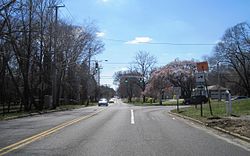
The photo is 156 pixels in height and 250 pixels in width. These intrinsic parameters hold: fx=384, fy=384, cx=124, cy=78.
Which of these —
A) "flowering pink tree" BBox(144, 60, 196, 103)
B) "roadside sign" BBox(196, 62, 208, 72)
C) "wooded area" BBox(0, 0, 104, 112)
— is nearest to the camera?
"roadside sign" BBox(196, 62, 208, 72)

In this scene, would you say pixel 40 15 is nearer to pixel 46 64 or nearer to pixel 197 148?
pixel 46 64

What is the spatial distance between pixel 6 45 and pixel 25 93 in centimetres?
661

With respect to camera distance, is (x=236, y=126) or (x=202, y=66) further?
(x=202, y=66)

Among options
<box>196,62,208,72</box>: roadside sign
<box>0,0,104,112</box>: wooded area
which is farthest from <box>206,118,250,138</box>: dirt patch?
<box>0,0,104,112</box>: wooded area

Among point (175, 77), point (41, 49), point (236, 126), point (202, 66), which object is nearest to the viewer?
point (236, 126)

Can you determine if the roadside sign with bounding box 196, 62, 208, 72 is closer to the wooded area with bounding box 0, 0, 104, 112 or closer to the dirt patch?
the dirt patch

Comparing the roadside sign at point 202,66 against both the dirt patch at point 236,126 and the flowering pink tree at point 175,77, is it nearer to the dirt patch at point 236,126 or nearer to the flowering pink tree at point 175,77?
the dirt patch at point 236,126

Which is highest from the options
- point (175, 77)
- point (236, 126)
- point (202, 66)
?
point (175, 77)

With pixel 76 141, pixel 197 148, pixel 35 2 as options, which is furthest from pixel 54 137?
pixel 35 2

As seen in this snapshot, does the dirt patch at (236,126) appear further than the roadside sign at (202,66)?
No

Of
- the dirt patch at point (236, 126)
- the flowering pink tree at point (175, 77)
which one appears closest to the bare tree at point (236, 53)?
the flowering pink tree at point (175, 77)

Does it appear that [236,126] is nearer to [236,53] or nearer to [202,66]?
[202,66]

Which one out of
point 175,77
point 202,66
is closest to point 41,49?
point 202,66

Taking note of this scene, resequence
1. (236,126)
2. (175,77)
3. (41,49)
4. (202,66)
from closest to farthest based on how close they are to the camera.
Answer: (236,126) → (202,66) → (41,49) → (175,77)
